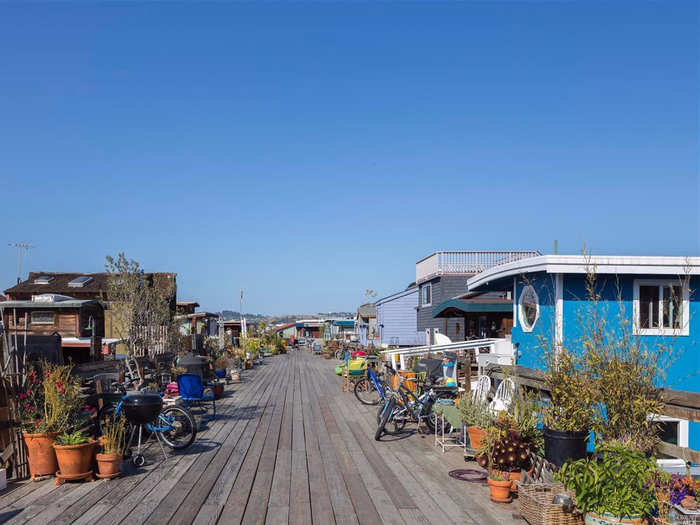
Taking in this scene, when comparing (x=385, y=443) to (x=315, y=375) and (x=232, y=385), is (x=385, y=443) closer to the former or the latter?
(x=232, y=385)

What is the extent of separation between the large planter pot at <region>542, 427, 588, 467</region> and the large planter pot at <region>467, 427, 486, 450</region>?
1902 mm

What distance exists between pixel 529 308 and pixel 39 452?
8.22 meters

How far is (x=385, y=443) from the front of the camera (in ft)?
30.5

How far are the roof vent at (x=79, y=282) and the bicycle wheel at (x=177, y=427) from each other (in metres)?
29.8

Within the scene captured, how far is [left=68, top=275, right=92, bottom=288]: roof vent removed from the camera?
35.7 m

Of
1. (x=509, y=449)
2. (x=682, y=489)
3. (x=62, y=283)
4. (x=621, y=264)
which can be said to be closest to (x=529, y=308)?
(x=621, y=264)

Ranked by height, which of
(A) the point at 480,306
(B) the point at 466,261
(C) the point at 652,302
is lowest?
(A) the point at 480,306

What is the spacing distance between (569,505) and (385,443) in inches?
180

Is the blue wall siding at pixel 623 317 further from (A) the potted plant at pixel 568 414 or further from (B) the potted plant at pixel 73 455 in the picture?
(B) the potted plant at pixel 73 455

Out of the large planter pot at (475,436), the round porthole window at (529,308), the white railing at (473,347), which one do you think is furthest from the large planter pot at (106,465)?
the round porthole window at (529,308)

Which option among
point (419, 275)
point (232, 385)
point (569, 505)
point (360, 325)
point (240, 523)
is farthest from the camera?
point (360, 325)

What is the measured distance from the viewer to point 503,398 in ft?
29.1

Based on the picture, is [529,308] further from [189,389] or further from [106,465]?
[106,465]

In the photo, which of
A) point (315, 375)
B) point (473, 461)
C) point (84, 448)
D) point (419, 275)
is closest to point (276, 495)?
point (84, 448)
